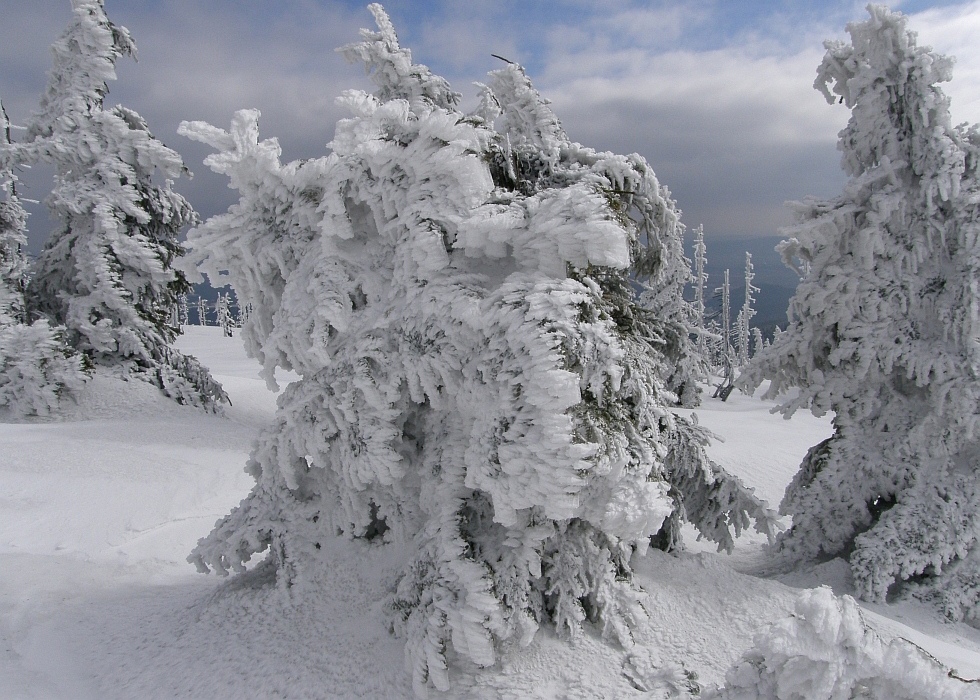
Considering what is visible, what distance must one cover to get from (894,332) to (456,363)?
5.40 meters

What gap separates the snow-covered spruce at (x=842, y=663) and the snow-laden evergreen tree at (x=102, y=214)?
13411 mm

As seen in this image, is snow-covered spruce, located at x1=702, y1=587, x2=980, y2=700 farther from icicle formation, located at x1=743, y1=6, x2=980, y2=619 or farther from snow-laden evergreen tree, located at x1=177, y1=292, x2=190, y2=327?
snow-laden evergreen tree, located at x1=177, y1=292, x2=190, y2=327

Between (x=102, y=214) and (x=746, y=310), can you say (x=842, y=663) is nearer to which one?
(x=102, y=214)

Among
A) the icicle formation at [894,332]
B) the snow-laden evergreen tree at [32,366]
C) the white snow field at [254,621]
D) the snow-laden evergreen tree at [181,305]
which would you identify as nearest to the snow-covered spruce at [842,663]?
the white snow field at [254,621]

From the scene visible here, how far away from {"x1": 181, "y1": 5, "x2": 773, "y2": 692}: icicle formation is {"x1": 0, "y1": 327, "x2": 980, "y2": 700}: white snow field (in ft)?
0.86

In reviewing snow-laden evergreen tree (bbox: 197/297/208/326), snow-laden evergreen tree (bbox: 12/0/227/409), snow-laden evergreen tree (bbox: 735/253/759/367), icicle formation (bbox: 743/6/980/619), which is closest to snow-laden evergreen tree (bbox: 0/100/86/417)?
snow-laden evergreen tree (bbox: 12/0/227/409)

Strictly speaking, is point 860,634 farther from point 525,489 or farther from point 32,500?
point 32,500

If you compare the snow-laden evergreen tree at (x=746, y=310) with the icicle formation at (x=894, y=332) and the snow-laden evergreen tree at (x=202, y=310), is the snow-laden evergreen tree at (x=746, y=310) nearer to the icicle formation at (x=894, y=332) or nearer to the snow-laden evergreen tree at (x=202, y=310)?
the icicle formation at (x=894, y=332)

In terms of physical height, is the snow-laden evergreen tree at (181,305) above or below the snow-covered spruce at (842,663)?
above

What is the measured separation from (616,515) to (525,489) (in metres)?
0.61

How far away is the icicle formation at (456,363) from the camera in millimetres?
3723

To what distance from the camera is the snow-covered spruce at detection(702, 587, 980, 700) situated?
271 centimetres

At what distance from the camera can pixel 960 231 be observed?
6.27 meters

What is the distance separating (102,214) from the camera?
1234 cm
